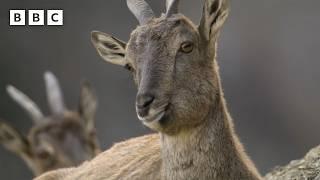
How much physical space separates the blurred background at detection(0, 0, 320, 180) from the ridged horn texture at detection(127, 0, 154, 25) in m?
11.8

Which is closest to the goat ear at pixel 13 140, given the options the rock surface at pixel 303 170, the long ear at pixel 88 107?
the long ear at pixel 88 107

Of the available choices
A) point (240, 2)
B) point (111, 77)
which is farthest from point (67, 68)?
point (240, 2)

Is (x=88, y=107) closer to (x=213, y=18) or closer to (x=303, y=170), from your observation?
(x=303, y=170)

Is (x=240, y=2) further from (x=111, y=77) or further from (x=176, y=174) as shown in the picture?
(x=176, y=174)

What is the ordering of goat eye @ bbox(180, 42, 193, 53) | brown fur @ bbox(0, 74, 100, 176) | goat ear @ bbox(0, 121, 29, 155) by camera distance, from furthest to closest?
goat ear @ bbox(0, 121, 29, 155) < brown fur @ bbox(0, 74, 100, 176) < goat eye @ bbox(180, 42, 193, 53)

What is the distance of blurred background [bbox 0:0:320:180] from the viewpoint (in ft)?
64.4

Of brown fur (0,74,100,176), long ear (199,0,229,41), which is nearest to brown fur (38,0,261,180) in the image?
long ear (199,0,229,41)

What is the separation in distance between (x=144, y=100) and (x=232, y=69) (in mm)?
14650

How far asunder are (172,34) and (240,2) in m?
16.3

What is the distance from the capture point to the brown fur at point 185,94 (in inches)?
237

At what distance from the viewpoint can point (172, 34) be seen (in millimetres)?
6199

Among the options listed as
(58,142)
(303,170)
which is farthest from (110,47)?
(58,142)

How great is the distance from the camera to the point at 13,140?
1233 cm

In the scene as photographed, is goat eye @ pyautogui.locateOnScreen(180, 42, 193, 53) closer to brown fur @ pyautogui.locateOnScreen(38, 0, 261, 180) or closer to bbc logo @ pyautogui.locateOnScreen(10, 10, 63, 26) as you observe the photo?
brown fur @ pyautogui.locateOnScreen(38, 0, 261, 180)
